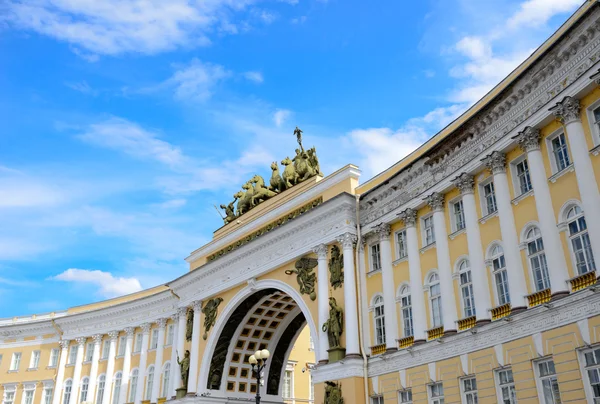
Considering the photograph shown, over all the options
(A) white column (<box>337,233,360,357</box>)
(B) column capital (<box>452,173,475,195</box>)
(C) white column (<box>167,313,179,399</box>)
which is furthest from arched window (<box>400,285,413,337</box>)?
(C) white column (<box>167,313,179,399</box>)

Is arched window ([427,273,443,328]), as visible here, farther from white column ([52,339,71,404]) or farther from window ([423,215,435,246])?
white column ([52,339,71,404])

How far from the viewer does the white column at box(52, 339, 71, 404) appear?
43.0 metres

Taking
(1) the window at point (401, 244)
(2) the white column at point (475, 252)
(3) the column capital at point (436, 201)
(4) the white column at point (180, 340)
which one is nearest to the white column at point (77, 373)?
(4) the white column at point (180, 340)

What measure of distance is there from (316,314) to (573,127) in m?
14.0

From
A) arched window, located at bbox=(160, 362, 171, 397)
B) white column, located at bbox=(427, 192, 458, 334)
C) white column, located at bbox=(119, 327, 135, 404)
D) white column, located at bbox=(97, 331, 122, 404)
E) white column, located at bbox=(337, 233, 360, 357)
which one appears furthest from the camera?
white column, located at bbox=(97, 331, 122, 404)

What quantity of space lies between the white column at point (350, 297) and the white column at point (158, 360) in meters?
17.5

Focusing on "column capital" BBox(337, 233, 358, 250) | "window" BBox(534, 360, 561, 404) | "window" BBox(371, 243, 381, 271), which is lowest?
"window" BBox(534, 360, 561, 404)

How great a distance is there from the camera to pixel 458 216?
22312 mm

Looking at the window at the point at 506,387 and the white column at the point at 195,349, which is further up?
the white column at the point at 195,349

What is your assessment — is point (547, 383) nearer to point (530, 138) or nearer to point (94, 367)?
point (530, 138)

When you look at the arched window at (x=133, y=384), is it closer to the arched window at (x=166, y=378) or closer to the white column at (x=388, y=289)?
the arched window at (x=166, y=378)

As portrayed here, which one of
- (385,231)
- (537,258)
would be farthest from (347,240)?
(537,258)

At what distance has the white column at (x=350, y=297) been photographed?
2458 cm

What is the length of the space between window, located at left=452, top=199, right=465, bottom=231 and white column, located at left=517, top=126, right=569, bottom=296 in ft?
12.3
